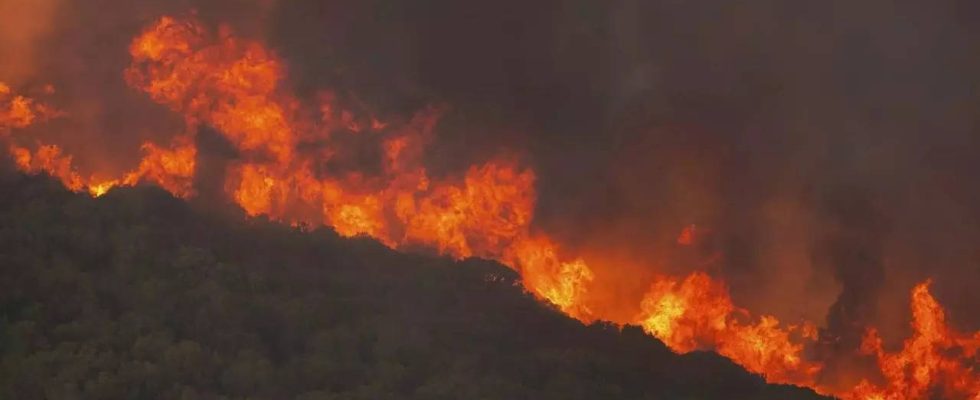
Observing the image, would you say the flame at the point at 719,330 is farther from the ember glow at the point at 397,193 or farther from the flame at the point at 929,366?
the flame at the point at 929,366

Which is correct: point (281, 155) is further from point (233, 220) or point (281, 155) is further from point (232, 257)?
point (232, 257)

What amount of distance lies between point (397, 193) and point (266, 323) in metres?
13.3

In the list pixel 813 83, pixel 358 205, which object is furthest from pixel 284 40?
pixel 813 83

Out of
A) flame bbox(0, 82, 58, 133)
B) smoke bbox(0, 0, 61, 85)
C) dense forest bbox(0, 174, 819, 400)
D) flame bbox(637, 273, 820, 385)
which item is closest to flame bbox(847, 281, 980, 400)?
flame bbox(637, 273, 820, 385)

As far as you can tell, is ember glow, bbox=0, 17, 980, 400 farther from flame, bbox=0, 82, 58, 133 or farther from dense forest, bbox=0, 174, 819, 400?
dense forest, bbox=0, 174, 819, 400

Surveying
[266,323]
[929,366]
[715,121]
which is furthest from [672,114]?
[266,323]

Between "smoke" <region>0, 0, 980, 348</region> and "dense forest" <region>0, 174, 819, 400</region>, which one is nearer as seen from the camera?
"dense forest" <region>0, 174, 819, 400</region>

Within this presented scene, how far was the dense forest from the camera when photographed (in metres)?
30.3

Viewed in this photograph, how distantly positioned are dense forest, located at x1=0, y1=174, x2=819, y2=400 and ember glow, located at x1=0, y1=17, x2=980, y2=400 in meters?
5.04

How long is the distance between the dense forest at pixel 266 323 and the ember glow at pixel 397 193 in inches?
199

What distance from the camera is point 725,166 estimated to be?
49.3m

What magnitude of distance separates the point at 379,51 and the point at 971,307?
2405 cm

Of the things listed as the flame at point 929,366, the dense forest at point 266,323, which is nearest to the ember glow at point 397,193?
the flame at point 929,366

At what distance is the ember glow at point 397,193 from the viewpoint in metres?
42.5
